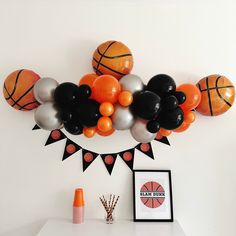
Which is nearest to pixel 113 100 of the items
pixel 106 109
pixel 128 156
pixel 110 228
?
pixel 106 109

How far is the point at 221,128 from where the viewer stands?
1.61 metres

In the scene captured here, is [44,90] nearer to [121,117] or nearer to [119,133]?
[121,117]

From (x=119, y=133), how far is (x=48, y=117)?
0.50 m

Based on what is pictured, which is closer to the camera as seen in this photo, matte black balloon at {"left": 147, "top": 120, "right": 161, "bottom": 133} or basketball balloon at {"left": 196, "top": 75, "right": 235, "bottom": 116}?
matte black balloon at {"left": 147, "top": 120, "right": 161, "bottom": 133}

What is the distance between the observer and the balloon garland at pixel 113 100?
1.21 metres

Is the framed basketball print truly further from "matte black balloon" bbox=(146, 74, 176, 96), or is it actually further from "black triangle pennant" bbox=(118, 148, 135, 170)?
"matte black balloon" bbox=(146, 74, 176, 96)

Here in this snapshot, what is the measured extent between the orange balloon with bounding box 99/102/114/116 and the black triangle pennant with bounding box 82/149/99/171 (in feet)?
1.52

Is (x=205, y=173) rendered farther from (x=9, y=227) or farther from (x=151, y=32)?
(x=9, y=227)

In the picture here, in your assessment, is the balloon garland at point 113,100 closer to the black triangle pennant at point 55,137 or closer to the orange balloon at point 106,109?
the orange balloon at point 106,109

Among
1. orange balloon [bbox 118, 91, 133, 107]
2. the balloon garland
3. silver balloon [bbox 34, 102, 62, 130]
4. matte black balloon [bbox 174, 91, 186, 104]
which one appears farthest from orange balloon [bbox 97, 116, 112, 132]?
matte black balloon [bbox 174, 91, 186, 104]

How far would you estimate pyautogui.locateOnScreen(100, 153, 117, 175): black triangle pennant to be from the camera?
5.22 ft

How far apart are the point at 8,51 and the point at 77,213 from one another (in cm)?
111

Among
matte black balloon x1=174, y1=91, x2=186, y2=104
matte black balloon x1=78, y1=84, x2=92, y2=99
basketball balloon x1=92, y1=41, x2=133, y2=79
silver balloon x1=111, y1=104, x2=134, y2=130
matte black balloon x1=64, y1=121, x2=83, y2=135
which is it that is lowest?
matte black balloon x1=64, y1=121, x2=83, y2=135

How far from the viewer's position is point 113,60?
1385 mm
